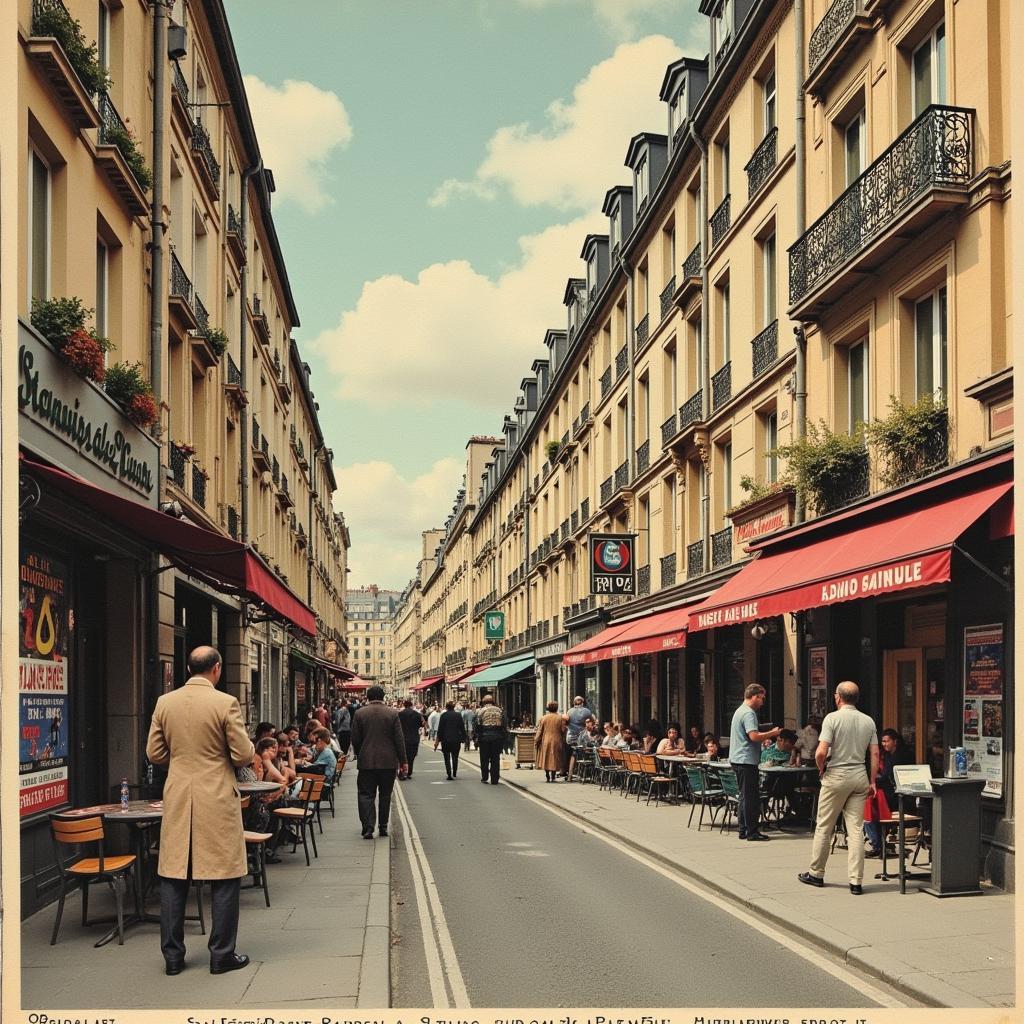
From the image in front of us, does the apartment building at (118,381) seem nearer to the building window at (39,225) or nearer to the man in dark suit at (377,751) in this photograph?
the building window at (39,225)

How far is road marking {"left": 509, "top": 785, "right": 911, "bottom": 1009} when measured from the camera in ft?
21.9

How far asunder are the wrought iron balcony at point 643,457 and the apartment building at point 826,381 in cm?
11

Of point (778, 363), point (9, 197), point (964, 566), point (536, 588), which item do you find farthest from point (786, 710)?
point (536, 588)

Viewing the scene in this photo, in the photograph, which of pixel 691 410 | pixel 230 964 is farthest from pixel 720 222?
pixel 230 964

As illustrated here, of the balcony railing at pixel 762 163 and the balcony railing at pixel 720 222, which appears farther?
the balcony railing at pixel 720 222

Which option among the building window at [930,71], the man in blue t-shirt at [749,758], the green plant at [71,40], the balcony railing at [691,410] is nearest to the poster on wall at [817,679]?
the man in blue t-shirt at [749,758]

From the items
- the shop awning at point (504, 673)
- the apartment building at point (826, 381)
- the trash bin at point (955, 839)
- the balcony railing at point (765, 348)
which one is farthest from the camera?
the shop awning at point (504, 673)

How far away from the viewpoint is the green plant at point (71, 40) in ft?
32.4

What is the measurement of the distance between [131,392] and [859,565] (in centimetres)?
750

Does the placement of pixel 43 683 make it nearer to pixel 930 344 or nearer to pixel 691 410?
pixel 930 344

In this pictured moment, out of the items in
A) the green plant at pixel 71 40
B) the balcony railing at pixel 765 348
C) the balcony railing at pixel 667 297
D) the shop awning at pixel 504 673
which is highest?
the balcony railing at pixel 667 297

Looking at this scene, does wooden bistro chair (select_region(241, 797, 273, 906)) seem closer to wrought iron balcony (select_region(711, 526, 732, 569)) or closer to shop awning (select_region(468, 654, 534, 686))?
wrought iron balcony (select_region(711, 526, 732, 569))

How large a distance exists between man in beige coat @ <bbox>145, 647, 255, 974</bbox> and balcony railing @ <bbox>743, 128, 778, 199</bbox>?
1444 centimetres

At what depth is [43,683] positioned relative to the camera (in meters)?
9.81
